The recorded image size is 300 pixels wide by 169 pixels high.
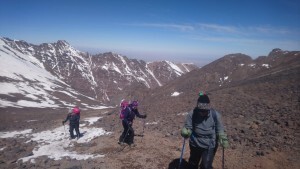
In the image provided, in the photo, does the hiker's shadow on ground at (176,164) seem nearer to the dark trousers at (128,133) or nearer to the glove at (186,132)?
the glove at (186,132)

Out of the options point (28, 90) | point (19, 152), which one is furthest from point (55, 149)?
point (28, 90)

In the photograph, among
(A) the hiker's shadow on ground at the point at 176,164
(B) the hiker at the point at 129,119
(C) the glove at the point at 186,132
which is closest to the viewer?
(C) the glove at the point at 186,132

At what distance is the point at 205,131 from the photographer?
795 cm

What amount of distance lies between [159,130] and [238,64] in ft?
187

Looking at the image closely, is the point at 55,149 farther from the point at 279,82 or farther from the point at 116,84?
the point at 116,84

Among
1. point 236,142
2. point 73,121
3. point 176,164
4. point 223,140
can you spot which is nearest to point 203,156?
point 223,140

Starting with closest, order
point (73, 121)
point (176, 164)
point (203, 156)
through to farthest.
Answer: point (203, 156), point (176, 164), point (73, 121)

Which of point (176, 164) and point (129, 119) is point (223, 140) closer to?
point (176, 164)

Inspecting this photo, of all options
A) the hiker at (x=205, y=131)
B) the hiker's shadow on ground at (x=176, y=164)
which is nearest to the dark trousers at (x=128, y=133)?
the hiker's shadow on ground at (x=176, y=164)

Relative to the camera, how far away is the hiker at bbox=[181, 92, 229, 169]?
7930 millimetres

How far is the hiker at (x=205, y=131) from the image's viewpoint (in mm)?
7930

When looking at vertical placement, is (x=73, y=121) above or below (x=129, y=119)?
below

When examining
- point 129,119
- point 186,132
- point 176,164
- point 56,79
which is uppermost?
point 56,79

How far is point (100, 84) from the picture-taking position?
180 metres
